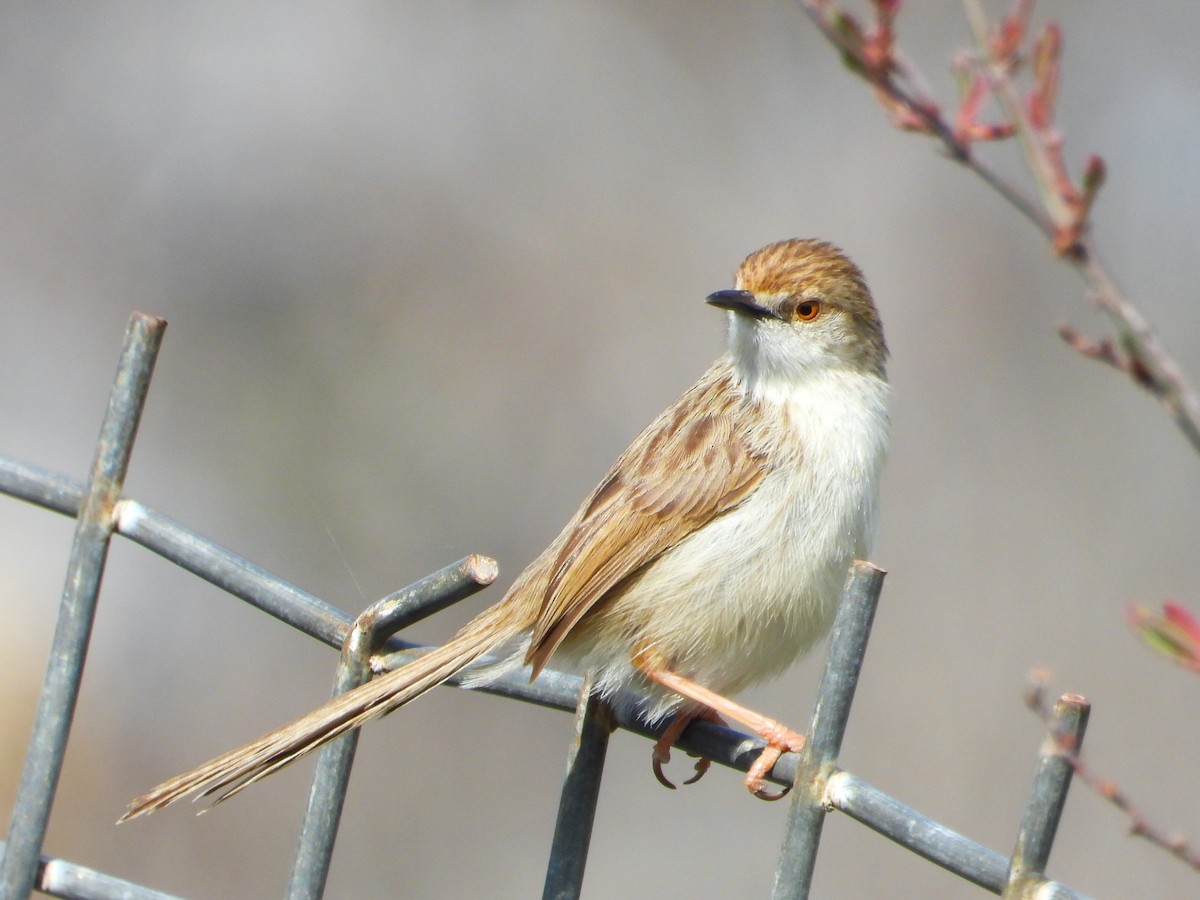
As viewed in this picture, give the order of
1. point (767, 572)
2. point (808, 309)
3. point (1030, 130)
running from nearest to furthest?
point (1030, 130), point (767, 572), point (808, 309)

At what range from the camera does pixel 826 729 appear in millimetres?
1971

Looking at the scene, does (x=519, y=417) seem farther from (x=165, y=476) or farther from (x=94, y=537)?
(x=94, y=537)

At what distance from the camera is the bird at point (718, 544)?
376 centimetres

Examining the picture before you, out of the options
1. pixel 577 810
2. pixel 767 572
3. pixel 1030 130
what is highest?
pixel 767 572

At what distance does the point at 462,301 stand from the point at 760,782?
5.69 metres

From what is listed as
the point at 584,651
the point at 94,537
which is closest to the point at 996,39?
the point at 94,537

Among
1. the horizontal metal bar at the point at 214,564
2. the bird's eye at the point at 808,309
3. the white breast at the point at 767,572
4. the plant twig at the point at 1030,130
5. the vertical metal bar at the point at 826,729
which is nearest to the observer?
the plant twig at the point at 1030,130

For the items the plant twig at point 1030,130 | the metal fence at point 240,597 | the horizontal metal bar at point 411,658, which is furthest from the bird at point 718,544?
the plant twig at point 1030,130

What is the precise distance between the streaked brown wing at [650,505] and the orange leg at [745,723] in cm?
26

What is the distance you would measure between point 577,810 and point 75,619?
93 cm

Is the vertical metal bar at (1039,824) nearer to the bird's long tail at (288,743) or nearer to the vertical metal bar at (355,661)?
the vertical metal bar at (355,661)

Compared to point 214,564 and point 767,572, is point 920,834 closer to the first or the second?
point 214,564

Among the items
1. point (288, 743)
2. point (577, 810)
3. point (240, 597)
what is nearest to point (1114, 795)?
point (577, 810)

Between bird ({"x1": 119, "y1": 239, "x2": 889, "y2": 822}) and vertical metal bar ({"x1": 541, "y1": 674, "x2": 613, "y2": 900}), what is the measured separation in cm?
94
